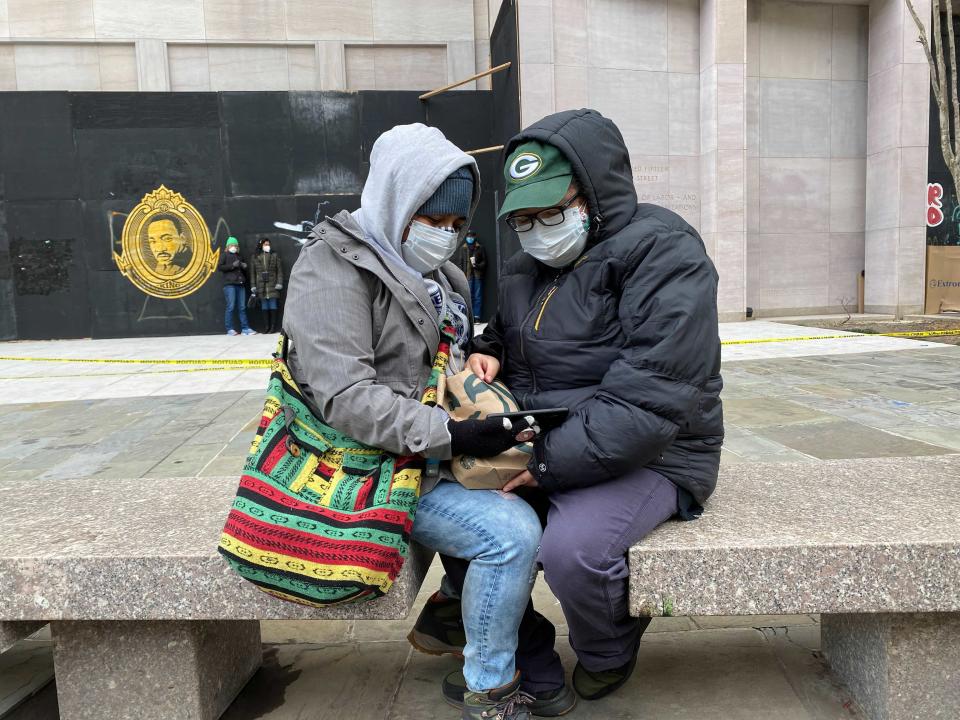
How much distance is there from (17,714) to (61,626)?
0.44 metres

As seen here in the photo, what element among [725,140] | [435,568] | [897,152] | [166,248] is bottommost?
[435,568]

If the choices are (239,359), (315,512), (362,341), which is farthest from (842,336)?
Result: (315,512)

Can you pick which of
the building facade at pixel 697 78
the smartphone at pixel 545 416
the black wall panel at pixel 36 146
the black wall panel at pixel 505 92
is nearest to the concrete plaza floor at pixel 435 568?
the smartphone at pixel 545 416

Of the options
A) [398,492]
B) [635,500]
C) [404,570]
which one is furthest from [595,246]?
[404,570]

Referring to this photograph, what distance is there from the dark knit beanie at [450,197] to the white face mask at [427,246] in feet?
0.16

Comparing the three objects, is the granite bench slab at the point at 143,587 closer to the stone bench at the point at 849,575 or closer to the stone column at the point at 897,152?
the stone bench at the point at 849,575

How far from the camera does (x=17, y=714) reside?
2.37 meters

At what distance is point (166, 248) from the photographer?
14.7m

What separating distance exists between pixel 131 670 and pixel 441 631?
92cm

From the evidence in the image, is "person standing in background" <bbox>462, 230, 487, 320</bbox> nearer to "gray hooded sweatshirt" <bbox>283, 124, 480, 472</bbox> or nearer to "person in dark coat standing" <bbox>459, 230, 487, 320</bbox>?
"person in dark coat standing" <bbox>459, 230, 487, 320</bbox>

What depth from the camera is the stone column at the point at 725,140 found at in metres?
13.0

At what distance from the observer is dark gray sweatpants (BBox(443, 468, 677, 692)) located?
1956 mm

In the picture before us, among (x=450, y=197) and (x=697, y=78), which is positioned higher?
(x=697, y=78)

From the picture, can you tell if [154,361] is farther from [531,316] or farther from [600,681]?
[600,681]
